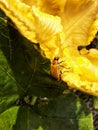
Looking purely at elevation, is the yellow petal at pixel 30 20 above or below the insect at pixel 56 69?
above

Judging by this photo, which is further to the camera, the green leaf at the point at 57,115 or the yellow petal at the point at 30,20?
the green leaf at the point at 57,115

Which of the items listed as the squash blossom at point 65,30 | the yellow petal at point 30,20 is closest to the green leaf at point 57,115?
the squash blossom at point 65,30

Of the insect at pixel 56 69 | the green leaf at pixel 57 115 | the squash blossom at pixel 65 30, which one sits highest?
the squash blossom at pixel 65 30

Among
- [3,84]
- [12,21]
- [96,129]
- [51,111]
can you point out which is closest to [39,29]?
[12,21]

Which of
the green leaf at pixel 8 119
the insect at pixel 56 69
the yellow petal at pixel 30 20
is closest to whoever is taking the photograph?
the yellow petal at pixel 30 20

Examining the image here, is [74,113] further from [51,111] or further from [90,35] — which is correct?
[90,35]

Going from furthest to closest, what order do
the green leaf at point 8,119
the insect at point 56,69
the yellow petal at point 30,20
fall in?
the green leaf at point 8,119 → the insect at point 56,69 → the yellow petal at point 30,20

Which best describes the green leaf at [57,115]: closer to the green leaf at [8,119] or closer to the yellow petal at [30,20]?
the green leaf at [8,119]

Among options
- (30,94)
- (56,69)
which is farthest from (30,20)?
(30,94)

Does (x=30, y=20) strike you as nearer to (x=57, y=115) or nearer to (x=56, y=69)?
(x=56, y=69)
